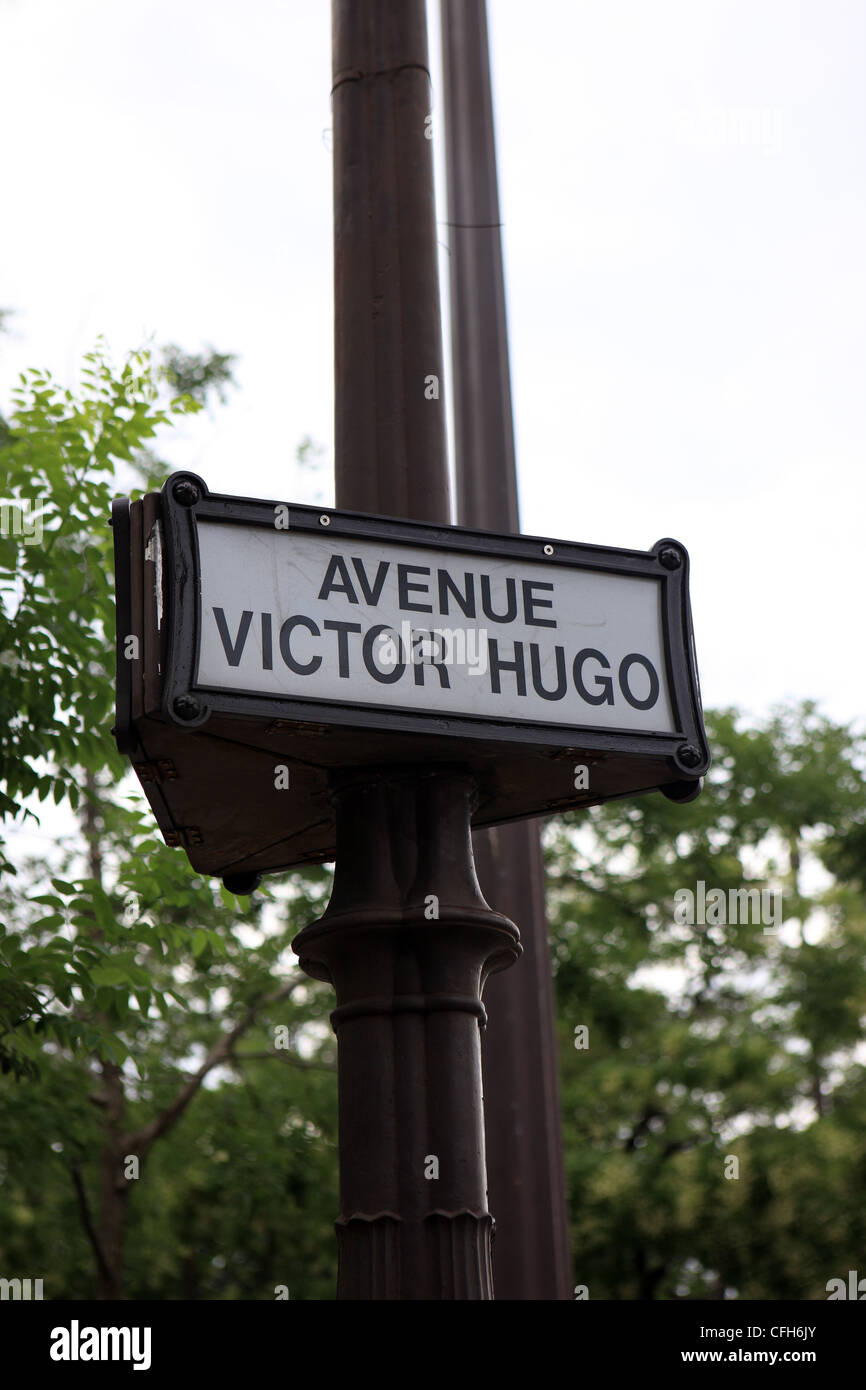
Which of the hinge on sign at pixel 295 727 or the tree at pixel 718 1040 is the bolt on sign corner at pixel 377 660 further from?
the tree at pixel 718 1040

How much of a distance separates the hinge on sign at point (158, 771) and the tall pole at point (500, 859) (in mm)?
2677

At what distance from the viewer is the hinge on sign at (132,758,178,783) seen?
2.87 meters

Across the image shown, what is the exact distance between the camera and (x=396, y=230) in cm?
361

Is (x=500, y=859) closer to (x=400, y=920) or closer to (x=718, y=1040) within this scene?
(x=400, y=920)

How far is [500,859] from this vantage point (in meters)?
5.78

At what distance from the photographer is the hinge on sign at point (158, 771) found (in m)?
2.87

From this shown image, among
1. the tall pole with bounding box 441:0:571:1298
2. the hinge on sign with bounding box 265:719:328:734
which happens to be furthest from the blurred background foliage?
the hinge on sign with bounding box 265:719:328:734

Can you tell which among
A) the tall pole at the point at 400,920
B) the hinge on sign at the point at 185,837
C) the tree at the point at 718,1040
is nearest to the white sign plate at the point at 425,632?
the tall pole at the point at 400,920

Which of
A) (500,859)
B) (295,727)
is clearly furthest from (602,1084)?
(295,727)

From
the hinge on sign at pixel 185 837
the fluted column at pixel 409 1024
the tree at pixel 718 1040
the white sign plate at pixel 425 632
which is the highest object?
the tree at pixel 718 1040

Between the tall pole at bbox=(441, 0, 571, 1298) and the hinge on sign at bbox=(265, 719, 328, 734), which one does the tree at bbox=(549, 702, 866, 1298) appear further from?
→ the hinge on sign at bbox=(265, 719, 328, 734)
